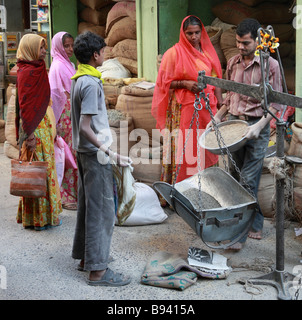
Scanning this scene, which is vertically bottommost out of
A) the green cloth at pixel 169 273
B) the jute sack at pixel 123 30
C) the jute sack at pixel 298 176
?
the green cloth at pixel 169 273

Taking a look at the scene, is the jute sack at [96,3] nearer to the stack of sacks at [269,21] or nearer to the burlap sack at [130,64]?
the burlap sack at [130,64]

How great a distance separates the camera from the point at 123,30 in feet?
26.5

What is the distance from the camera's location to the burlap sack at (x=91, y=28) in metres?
9.35

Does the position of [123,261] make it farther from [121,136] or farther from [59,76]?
[121,136]

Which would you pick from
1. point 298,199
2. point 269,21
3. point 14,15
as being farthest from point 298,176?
point 14,15

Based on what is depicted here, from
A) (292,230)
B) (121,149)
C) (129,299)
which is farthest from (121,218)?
(121,149)

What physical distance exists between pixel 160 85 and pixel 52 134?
3.73ft

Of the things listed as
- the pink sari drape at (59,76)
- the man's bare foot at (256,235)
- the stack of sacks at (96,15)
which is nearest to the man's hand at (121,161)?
the man's bare foot at (256,235)

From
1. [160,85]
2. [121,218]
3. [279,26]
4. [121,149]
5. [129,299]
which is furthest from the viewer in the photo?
[279,26]

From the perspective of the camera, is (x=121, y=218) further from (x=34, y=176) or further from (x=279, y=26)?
(x=279, y=26)

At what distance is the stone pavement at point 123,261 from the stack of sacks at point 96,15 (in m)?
5.15

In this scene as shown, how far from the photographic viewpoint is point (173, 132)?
4953mm

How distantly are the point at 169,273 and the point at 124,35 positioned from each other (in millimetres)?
5478

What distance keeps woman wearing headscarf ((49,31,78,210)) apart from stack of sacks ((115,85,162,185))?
2.27ft
